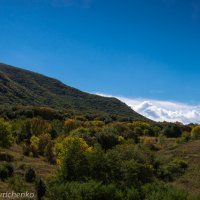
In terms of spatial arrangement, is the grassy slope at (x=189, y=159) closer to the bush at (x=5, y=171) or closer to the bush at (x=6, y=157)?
the bush at (x=5, y=171)

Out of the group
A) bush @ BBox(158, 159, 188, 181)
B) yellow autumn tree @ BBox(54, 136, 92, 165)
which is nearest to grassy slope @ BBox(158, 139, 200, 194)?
bush @ BBox(158, 159, 188, 181)

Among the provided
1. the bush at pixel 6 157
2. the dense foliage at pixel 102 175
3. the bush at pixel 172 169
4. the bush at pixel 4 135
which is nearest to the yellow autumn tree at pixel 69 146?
the dense foliage at pixel 102 175

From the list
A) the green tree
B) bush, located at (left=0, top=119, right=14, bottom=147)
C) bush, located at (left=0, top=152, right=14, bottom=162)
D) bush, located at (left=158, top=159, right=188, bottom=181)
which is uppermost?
bush, located at (left=0, top=119, right=14, bottom=147)

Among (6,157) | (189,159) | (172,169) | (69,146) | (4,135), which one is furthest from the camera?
(189,159)

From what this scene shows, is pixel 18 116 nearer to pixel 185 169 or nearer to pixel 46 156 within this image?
pixel 46 156

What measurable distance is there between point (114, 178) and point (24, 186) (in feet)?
43.5

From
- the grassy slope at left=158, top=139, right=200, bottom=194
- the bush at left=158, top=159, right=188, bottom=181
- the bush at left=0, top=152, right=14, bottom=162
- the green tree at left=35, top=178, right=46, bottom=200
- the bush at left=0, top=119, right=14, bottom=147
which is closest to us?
the green tree at left=35, top=178, right=46, bottom=200

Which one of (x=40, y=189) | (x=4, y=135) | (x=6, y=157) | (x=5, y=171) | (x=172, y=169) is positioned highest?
(x=4, y=135)

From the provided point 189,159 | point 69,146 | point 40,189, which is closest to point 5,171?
point 69,146

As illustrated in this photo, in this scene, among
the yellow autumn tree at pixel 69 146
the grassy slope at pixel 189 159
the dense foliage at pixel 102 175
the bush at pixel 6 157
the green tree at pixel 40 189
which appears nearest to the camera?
the dense foliage at pixel 102 175

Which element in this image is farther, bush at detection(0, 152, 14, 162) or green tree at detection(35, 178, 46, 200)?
bush at detection(0, 152, 14, 162)

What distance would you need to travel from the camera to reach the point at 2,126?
83688mm

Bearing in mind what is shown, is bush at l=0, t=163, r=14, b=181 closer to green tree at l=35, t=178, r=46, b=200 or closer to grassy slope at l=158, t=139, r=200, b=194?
green tree at l=35, t=178, r=46, b=200

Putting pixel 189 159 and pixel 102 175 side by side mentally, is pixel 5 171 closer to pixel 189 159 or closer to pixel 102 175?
pixel 102 175
